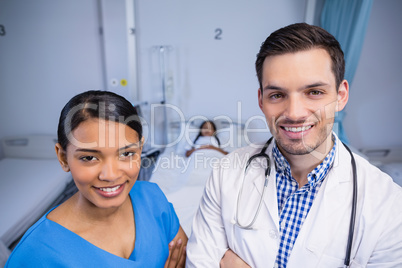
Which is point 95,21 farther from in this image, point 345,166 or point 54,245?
point 345,166

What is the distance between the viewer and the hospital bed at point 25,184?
1.65 m

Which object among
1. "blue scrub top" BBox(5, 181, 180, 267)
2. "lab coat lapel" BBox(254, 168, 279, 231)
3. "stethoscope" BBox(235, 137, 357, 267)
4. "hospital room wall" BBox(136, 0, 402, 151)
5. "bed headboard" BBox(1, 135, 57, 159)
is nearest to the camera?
"blue scrub top" BBox(5, 181, 180, 267)

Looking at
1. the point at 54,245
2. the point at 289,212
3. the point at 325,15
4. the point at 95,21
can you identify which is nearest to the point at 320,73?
the point at 289,212

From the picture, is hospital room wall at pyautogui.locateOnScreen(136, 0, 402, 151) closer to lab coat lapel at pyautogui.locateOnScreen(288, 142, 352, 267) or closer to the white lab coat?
the white lab coat

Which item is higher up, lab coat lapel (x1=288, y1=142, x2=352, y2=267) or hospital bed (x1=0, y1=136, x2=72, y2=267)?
lab coat lapel (x1=288, y1=142, x2=352, y2=267)

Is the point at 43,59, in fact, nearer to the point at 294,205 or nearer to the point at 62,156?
the point at 62,156

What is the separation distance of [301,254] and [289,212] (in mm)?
138

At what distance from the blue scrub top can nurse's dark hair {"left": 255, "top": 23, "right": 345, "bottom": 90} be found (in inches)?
28.3

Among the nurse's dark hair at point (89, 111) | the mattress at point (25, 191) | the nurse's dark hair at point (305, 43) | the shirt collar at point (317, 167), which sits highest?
the nurse's dark hair at point (305, 43)

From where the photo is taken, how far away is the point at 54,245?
0.73 m

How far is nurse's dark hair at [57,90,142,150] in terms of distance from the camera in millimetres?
769

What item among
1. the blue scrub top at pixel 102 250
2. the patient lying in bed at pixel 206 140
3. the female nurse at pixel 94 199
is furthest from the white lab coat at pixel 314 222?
the patient lying in bed at pixel 206 140

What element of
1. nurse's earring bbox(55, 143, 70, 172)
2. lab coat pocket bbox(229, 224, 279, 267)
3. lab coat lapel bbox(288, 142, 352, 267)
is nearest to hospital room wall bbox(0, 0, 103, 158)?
nurse's earring bbox(55, 143, 70, 172)

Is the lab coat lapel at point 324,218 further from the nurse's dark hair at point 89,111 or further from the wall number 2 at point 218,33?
the wall number 2 at point 218,33
